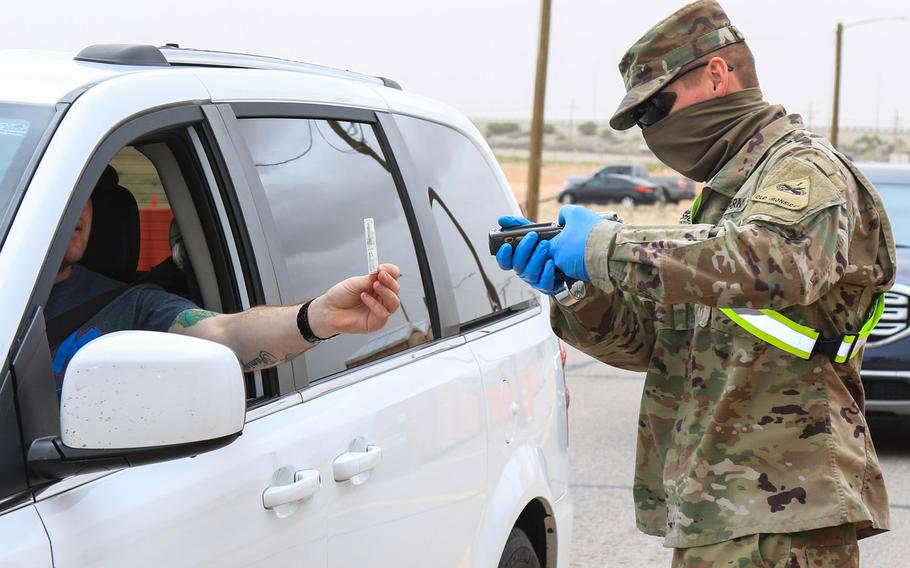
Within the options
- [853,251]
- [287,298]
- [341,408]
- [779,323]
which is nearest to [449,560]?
[341,408]

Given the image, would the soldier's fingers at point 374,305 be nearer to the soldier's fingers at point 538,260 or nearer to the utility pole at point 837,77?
the soldier's fingers at point 538,260

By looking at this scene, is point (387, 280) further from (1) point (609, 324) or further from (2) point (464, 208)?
(2) point (464, 208)

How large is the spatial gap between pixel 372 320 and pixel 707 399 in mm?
826

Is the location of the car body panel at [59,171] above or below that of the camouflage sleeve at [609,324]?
above

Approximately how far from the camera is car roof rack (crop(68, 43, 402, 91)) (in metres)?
2.54

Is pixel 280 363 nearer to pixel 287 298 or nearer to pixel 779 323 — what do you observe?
pixel 287 298

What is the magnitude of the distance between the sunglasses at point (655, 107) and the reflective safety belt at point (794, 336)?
1.82 ft

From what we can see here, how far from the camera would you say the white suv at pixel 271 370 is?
1.82 m

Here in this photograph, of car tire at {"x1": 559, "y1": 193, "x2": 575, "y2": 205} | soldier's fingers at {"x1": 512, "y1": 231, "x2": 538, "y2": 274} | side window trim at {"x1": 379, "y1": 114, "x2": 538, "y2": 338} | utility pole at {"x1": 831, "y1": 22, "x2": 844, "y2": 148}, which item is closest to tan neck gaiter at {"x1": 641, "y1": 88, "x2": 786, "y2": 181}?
soldier's fingers at {"x1": 512, "y1": 231, "x2": 538, "y2": 274}

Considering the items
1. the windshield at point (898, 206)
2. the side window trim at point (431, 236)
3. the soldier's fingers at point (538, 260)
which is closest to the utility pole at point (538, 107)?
the windshield at point (898, 206)

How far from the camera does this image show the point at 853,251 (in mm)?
2697

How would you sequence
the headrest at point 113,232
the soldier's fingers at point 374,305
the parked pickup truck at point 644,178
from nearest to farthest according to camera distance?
the soldier's fingers at point 374,305 → the headrest at point 113,232 → the parked pickup truck at point 644,178

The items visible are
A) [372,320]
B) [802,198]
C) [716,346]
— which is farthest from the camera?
[716,346]

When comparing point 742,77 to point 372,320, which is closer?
point 372,320
